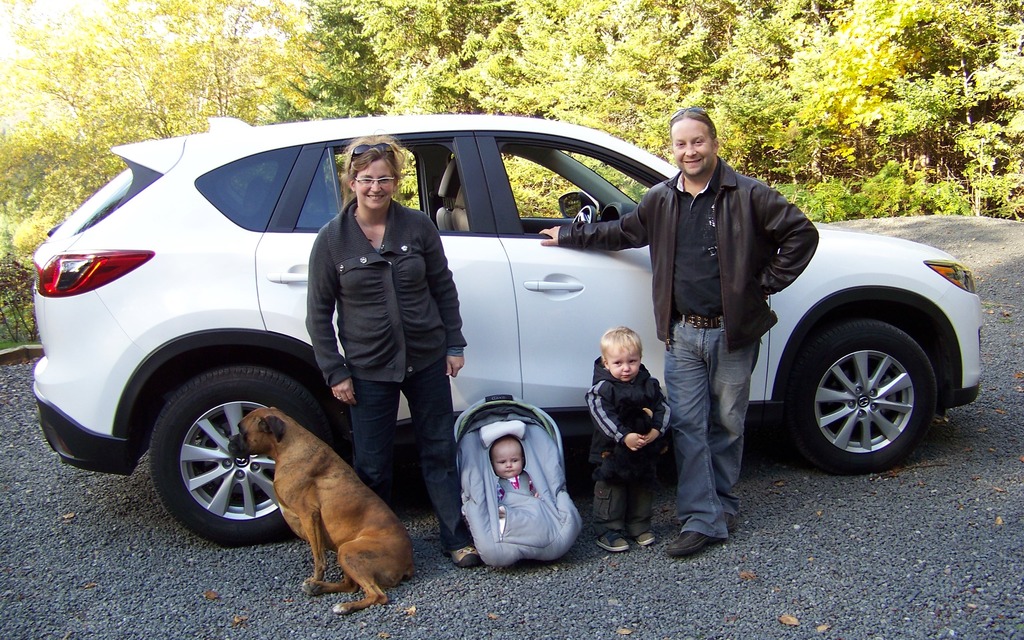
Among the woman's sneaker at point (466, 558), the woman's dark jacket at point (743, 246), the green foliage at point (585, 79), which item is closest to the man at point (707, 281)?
the woman's dark jacket at point (743, 246)

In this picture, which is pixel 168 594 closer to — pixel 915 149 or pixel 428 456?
pixel 428 456

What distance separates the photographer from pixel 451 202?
169 inches

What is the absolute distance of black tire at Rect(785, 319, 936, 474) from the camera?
425cm

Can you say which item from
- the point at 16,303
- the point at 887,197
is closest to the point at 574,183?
the point at 16,303

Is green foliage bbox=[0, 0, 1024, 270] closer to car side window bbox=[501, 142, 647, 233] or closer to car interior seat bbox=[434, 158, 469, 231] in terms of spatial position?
car side window bbox=[501, 142, 647, 233]

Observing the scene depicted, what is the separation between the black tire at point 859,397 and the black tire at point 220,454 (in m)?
2.37

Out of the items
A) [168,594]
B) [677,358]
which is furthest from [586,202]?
[168,594]

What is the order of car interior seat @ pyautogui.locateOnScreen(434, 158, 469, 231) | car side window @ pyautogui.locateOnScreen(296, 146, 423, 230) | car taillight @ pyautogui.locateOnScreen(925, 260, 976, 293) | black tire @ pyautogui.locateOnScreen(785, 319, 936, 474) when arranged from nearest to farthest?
1. car side window @ pyautogui.locateOnScreen(296, 146, 423, 230)
2. car interior seat @ pyautogui.locateOnScreen(434, 158, 469, 231)
3. black tire @ pyautogui.locateOnScreen(785, 319, 936, 474)
4. car taillight @ pyautogui.locateOnScreen(925, 260, 976, 293)

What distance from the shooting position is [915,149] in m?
15.3

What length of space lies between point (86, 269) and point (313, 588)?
5.33 feet

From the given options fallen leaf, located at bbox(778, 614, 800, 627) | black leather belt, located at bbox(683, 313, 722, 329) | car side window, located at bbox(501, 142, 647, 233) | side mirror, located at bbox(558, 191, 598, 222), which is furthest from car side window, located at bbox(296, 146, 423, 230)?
fallen leaf, located at bbox(778, 614, 800, 627)

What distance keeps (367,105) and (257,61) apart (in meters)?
4.56

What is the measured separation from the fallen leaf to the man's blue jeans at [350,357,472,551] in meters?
1.35

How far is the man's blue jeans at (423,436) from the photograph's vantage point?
360 cm
